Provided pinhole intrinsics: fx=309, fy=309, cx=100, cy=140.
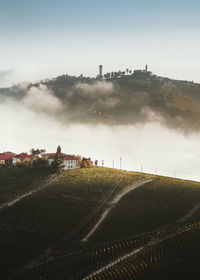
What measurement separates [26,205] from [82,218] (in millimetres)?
19548

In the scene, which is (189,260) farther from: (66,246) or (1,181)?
(1,181)

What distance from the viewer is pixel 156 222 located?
80.0 metres

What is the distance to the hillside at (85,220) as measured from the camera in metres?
62.5

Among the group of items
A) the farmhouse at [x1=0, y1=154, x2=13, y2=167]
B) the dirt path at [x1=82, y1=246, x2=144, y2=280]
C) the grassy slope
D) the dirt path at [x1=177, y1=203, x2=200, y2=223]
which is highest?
the farmhouse at [x1=0, y1=154, x2=13, y2=167]

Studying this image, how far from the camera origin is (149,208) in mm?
88188

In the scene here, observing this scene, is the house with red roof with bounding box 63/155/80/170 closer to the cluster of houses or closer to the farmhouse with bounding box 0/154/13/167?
the cluster of houses

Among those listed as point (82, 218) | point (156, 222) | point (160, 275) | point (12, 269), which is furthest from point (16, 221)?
point (160, 275)

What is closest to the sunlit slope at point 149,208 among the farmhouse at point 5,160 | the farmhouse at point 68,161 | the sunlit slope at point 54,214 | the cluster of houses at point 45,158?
the sunlit slope at point 54,214

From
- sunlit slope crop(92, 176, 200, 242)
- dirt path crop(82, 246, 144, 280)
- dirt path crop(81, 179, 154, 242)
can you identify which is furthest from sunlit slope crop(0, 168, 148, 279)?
dirt path crop(82, 246, 144, 280)

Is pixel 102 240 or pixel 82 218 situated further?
pixel 82 218

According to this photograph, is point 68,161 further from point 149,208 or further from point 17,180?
point 149,208

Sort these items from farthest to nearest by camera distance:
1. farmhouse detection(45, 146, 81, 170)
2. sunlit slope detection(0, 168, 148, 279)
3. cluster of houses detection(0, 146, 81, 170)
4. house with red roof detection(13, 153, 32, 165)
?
house with red roof detection(13, 153, 32, 165)
cluster of houses detection(0, 146, 81, 170)
farmhouse detection(45, 146, 81, 170)
sunlit slope detection(0, 168, 148, 279)

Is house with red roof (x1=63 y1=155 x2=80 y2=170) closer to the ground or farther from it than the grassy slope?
farther from it

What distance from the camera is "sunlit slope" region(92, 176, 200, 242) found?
7712 centimetres
